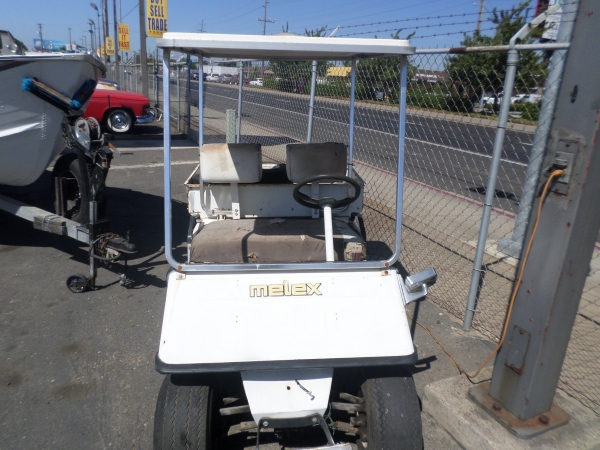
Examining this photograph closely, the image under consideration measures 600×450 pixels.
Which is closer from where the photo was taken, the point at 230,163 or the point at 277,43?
the point at 277,43

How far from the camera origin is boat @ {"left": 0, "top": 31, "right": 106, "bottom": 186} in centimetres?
497

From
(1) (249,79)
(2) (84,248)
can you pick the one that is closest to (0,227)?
(2) (84,248)

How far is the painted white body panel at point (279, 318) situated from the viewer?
7.67ft

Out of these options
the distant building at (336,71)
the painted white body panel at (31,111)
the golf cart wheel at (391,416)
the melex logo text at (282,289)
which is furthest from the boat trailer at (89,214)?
the golf cart wheel at (391,416)

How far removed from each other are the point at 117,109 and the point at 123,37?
1782cm

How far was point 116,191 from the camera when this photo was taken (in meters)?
8.12

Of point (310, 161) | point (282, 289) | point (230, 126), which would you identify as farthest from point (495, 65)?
point (230, 126)

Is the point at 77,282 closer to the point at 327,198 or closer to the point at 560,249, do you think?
the point at 327,198

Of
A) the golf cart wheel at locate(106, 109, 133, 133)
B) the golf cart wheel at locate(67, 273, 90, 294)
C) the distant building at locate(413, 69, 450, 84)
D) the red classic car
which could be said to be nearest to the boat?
the golf cart wheel at locate(67, 273, 90, 294)

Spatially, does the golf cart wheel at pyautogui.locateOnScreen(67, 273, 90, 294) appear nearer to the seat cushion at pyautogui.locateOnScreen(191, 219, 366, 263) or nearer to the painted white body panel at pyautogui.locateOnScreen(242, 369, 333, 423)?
the seat cushion at pyautogui.locateOnScreen(191, 219, 366, 263)

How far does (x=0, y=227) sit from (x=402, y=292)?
5968 millimetres

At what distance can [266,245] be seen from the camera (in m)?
3.01

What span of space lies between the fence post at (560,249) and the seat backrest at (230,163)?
6.17ft

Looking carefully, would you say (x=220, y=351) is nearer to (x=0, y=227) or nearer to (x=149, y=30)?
(x=0, y=227)
